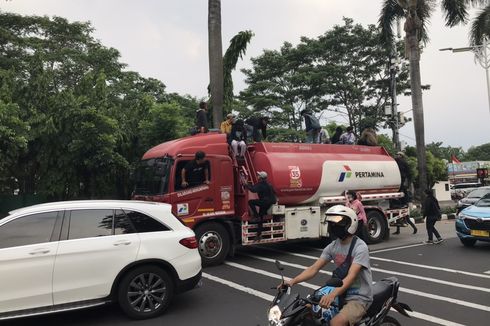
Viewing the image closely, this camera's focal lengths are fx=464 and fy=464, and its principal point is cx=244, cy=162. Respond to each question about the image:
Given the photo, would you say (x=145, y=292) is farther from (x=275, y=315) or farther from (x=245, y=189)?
(x=245, y=189)

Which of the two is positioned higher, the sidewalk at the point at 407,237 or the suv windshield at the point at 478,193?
the suv windshield at the point at 478,193

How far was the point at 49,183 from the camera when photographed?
14.1 m

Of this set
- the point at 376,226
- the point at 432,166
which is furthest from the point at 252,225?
the point at 432,166

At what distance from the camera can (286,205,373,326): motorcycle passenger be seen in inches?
162

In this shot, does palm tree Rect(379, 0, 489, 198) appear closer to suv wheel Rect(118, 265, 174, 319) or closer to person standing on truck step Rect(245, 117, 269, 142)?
person standing on truck step Rect(245, 117, 269, 142)

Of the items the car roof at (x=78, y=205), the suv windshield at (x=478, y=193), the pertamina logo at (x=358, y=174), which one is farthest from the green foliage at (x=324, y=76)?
the car roof at (x=78, y=205)

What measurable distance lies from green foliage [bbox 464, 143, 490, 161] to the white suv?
360ft

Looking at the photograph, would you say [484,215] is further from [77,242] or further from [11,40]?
[11,40]

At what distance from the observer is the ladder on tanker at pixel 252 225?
36.1ft

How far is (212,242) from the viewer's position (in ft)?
34.4

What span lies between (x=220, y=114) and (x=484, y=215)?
8.26 metres

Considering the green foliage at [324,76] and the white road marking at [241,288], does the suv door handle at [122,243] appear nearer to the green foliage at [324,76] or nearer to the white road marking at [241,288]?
the white road marking at [241,288]

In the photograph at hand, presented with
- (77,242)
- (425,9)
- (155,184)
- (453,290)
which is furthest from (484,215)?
(425,9)

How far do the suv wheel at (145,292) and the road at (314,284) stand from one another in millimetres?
156
